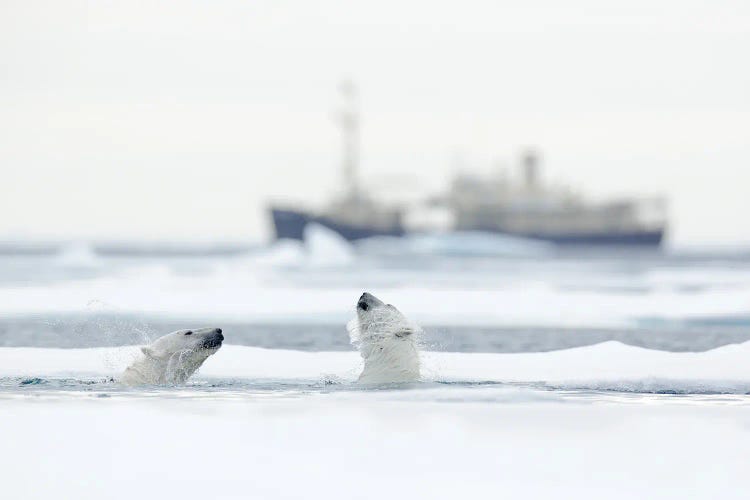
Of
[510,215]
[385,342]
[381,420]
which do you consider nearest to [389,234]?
[510,215]

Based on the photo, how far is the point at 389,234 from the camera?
10025 cm

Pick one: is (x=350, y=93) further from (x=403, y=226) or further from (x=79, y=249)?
(x=79, y=249)

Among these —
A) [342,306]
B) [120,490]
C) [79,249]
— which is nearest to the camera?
[120,490]

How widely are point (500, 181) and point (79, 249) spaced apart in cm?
4479

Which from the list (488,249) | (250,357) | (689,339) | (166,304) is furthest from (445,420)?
(488,249)

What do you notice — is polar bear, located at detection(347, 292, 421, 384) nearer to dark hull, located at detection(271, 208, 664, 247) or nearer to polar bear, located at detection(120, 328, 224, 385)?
polar bear, located at detection(120, 328, 224, 385)

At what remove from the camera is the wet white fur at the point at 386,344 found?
11344 mm

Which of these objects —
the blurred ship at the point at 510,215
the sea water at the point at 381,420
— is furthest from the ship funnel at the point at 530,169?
the sea water at the point at 381,420

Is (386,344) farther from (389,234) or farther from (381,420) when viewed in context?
(389,234)

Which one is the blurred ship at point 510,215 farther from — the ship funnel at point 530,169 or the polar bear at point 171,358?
the polar bear at point 171,358

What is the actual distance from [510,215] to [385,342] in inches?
3625

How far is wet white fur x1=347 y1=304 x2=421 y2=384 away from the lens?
11.3 meters

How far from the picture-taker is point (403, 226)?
101375mm

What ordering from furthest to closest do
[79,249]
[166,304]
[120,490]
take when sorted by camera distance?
[79,249]
[166,304]
[120,490]
